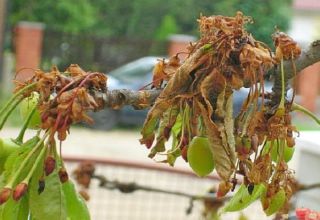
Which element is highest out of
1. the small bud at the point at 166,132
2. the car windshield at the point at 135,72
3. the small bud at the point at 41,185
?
the small bud at the point at 166,132

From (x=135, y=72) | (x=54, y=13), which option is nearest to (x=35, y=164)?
(x=135, y=72)

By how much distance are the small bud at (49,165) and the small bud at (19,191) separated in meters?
0.04

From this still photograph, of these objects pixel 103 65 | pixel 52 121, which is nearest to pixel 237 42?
pixel 52 121

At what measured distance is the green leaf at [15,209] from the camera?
48 centimetres

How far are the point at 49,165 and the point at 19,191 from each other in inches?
1.6

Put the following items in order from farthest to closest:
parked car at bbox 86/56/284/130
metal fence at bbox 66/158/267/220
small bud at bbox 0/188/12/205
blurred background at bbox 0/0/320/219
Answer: parked car at bbox 86/56/284/130, blurred background at bbox 0/0/320/219, metal fence at bbox 66/158/267/220, small bud at bbox 0/188/12/205

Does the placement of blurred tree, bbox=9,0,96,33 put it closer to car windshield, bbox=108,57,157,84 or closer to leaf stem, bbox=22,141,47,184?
car windshield, bbox=108,57,157,84

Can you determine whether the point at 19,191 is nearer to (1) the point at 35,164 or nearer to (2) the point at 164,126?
(1) the point at 35,164

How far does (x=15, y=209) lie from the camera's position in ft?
1.60

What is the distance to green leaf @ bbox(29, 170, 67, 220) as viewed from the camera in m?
0.49

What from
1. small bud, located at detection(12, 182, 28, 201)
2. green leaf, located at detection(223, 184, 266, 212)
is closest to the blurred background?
green leaf, located at detection(223, 184, 266, 212)

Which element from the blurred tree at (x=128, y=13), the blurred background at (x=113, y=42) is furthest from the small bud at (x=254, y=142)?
the blurred tree at (x=128, y=13)

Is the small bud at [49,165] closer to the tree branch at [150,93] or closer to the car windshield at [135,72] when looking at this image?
the tree branch at [150,93]

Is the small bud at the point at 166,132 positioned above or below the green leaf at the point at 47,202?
above
